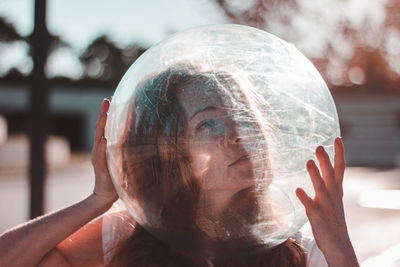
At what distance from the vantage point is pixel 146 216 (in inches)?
49.9

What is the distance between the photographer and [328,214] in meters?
1.15

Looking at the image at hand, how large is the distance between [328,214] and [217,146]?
39 cm

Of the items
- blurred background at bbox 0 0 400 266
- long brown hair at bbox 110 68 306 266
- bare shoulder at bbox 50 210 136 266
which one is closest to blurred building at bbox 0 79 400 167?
blurred background at bbox 0 0 400 266

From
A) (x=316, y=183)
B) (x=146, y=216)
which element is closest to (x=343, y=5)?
(x=316, y=183)

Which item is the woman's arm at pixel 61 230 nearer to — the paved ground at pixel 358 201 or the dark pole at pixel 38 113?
the dark pole at pixel 38 113

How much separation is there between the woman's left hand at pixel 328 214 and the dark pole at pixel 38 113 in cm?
241

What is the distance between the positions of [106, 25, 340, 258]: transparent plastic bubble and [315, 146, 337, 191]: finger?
0.19 ft

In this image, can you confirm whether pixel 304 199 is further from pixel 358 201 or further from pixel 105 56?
pixel 105 56

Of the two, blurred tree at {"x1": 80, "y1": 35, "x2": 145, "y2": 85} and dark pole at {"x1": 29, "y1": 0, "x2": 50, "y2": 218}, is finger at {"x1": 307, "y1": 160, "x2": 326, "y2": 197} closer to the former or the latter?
dark pole at {"x1": 29, "y1": 0, "x2": 50, "y2": 218}

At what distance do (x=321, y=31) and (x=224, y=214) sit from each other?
2.32 meters

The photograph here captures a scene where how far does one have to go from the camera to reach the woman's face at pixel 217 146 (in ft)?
3.66

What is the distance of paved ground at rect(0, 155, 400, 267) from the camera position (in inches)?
247

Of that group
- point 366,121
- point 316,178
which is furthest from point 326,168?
point 366,121

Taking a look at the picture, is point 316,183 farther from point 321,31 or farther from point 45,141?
point 45,141
